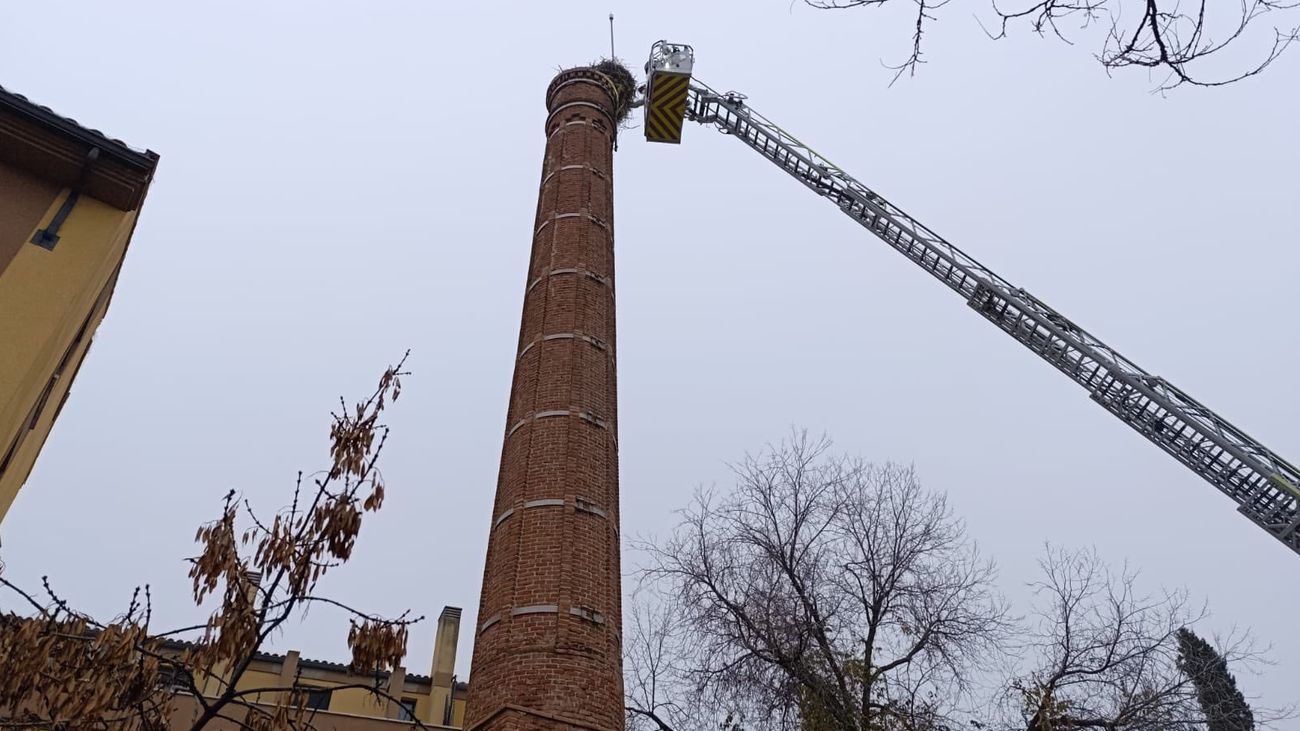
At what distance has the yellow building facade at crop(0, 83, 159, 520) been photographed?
7.89m

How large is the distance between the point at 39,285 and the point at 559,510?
6667 mm

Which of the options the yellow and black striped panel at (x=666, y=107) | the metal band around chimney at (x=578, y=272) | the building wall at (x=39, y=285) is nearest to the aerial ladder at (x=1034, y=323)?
the yellow and black striped panel at (x=666, y=107)

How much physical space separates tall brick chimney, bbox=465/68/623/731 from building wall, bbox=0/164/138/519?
229 inches

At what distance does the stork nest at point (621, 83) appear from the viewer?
23031 mm

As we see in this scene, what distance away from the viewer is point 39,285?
8188 mm

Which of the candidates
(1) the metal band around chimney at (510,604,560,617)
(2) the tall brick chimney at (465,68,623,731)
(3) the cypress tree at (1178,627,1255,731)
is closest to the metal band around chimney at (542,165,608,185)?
(2) the tall brick chimney at (465,68,623,731)

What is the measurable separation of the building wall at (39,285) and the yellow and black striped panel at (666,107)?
1656 centimetres

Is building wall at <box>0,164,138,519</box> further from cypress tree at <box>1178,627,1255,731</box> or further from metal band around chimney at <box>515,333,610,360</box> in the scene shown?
cypress tree at <box>1178,627,1255,731</box>

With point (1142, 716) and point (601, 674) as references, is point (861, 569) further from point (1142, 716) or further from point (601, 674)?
point (601, 674)

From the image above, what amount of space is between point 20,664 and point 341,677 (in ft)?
61.5

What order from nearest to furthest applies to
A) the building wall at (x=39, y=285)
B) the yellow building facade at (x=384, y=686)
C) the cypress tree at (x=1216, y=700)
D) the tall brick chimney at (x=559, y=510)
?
the building wall at (x=39, y=285) < the tall brick chimney at (x=559, y=510) < the cypress tree at (x=1216, y=700) < the yellow building facade at (x=384, y=686)

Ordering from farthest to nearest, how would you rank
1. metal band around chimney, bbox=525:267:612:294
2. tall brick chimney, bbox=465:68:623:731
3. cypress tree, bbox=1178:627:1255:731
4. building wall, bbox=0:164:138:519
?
metal band around chimney, bbox=525:267:612:294
cypress tree, bbox=1178:627:1255:731
tall brick chimney, bbox=465:68:623:731
building wall, bbox=0:164:138:519

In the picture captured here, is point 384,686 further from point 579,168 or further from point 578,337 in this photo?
point 579,168

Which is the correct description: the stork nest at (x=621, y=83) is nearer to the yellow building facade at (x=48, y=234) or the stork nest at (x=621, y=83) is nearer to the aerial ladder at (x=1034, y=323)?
the aerial ladder at (x=1034, y=323)
